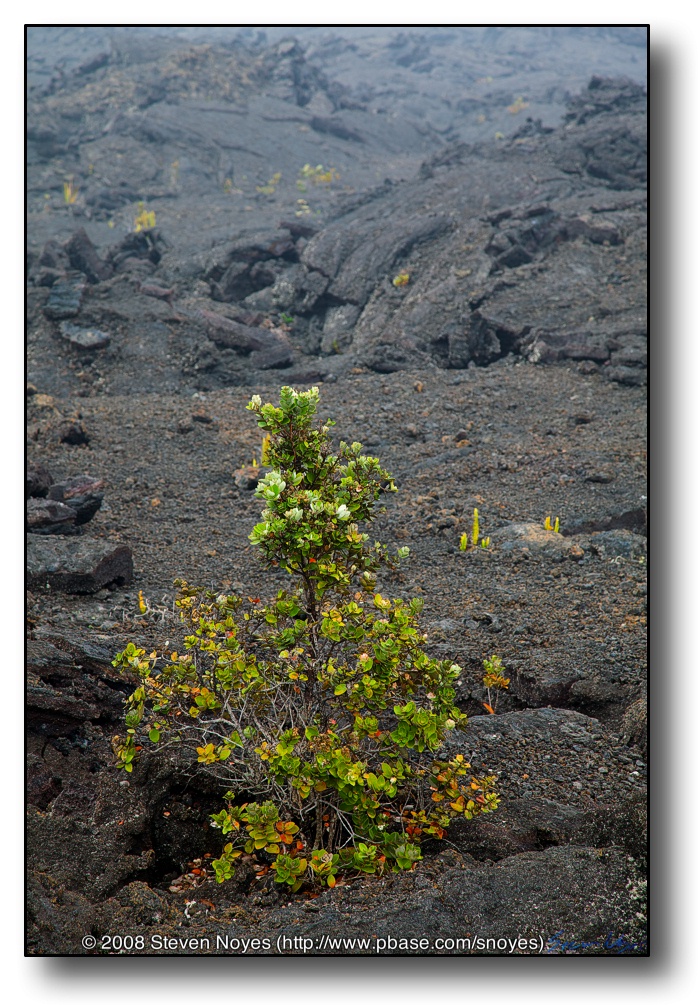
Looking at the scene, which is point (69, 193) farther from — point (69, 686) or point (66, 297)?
point (69, 686)

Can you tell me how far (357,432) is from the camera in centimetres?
845

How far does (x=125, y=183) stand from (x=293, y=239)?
7.24m

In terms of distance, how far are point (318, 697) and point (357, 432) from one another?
17.2ft

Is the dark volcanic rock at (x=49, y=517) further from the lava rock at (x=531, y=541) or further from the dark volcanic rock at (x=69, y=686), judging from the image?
the lava rock at (x=531, y=541)

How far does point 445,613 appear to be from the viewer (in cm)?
543

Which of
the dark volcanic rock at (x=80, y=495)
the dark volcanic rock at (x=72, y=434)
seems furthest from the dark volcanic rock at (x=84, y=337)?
the dark volcanic rock at (x=80, y=495)

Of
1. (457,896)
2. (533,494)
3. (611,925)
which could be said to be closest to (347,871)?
(457,896)

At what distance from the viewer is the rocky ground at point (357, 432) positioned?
11.2 feet

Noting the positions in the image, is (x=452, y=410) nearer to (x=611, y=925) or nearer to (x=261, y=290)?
(x=261, y=290)

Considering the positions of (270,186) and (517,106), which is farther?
(517,106)

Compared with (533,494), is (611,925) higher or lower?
lower

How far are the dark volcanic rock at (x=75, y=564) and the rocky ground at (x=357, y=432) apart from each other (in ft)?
0.07

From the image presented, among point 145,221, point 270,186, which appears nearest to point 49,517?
point 145,221

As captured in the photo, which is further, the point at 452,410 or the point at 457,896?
the point at 452,410
